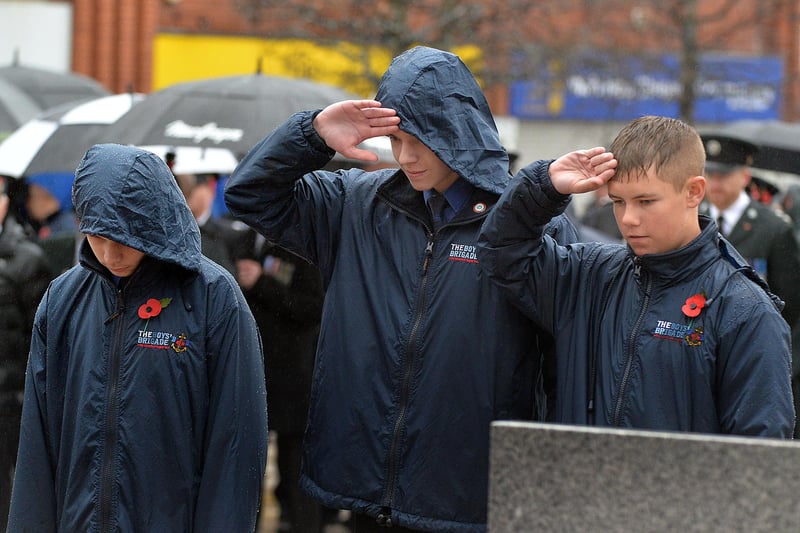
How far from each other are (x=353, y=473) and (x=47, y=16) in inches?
685

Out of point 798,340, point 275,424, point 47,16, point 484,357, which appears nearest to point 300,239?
point 484,357

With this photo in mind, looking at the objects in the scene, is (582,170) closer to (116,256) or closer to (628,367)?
(628,367)

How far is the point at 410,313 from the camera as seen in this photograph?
13.1ft

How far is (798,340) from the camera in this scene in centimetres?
729

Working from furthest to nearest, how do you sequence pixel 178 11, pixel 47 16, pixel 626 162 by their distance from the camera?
pixel 178 11 → pixel 47 16 → pixel 626 162

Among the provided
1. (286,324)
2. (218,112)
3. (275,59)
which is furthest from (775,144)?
(275,59)

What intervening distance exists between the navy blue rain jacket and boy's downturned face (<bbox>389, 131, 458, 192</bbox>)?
337mm

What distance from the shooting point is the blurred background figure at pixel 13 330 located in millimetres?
6582

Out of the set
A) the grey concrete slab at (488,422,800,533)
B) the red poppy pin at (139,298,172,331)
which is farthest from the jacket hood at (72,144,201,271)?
the grey concrete slab at (488,422,800,533)

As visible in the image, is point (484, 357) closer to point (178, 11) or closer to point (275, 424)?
point (275, 424)

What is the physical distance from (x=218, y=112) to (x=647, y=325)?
14.4ft

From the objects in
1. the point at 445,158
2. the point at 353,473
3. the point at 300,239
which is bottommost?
the point at 353,473

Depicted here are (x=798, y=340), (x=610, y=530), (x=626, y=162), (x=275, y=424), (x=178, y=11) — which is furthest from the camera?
(x=178, y=11)

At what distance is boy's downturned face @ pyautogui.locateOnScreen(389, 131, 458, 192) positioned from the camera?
400 centimetres
